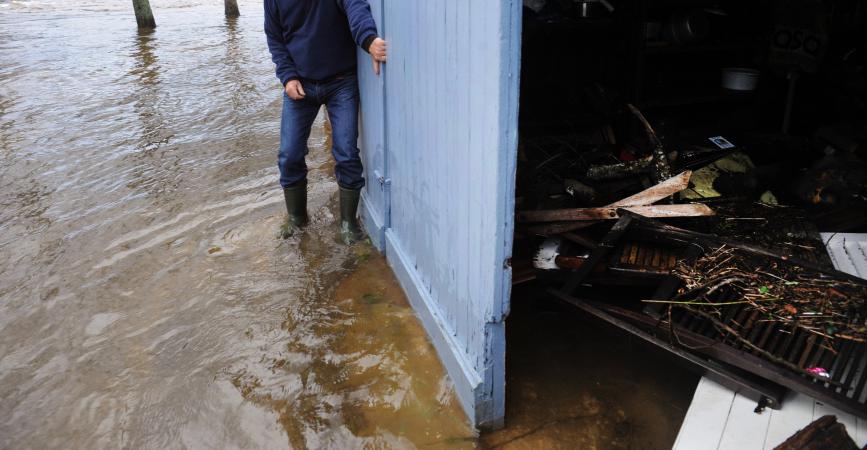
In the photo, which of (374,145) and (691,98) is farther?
(691,98)

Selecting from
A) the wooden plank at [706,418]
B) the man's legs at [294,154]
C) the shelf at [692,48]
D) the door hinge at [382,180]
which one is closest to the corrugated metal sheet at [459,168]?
the door hinge at [382,180]

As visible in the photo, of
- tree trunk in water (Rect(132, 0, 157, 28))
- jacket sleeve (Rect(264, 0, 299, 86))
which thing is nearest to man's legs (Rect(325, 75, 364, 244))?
jacket sleeve (Rect(264, 0, 299, 86))

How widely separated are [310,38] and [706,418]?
3.24 metres

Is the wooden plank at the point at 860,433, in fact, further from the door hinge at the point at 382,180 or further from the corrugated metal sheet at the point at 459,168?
the door hinge at the point at 382,180

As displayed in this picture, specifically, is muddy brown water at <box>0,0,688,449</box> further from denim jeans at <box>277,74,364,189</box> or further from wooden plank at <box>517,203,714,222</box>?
wooden plank at <box>517,203,714,222</box>

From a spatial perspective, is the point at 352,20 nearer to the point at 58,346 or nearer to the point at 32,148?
the point at 58,346

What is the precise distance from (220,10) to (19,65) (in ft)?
31.4

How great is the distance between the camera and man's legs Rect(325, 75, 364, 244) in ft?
13.9

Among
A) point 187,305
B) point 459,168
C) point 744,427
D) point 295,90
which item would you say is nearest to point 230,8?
point 295,90

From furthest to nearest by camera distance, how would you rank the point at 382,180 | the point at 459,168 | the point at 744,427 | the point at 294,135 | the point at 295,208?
1. the point at 295,208
2. the point at 294,135
3. the point at 382,180
4. the point at 459,168
5. the point at 744,427

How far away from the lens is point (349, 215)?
14.9 ft

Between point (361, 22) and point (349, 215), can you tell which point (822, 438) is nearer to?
point (361, 22)

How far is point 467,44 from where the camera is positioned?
2.25 meters

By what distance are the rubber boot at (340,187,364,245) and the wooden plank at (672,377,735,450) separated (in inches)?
107
